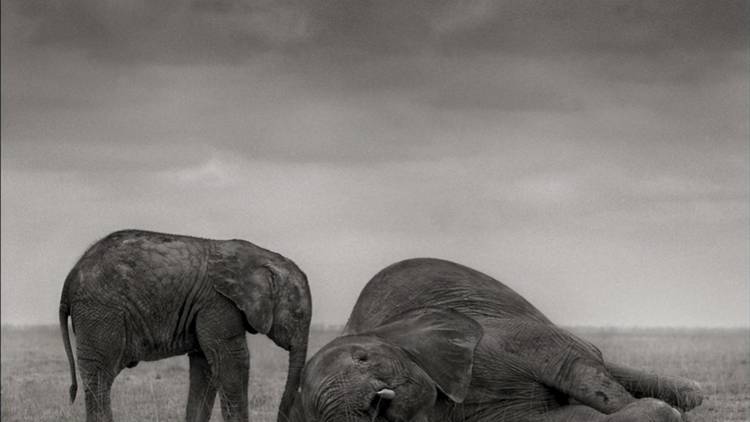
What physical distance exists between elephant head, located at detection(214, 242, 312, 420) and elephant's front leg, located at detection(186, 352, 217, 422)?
38.9 inches

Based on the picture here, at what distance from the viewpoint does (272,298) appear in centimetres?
1271

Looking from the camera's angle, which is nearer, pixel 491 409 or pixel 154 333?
pixel 491 409

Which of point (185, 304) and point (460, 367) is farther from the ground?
point (185, 304)

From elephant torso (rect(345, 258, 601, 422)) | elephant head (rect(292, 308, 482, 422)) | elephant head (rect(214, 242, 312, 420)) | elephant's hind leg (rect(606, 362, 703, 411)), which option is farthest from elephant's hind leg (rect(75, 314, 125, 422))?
elephant's hind leg (rect(606, 362, 703, 411))

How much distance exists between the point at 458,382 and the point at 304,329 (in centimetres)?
519

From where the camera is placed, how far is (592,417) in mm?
8156

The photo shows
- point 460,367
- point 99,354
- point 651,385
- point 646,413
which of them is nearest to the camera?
point 646,413

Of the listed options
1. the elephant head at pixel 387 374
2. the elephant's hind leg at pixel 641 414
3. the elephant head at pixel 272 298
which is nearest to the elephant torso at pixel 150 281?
the elephant head at pixel 272 298

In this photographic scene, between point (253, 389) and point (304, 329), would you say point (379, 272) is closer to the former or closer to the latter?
point (304, 329)

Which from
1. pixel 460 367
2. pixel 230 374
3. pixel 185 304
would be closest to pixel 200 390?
pixel 230 374

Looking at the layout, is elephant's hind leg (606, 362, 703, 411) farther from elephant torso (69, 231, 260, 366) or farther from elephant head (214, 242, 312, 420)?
elephant torso (69, 231, 260, 366)

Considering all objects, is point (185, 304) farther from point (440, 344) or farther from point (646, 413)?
point (646, 413)

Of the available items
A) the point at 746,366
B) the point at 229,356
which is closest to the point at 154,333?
the point at 229,356

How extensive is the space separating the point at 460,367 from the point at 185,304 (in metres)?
5.67
